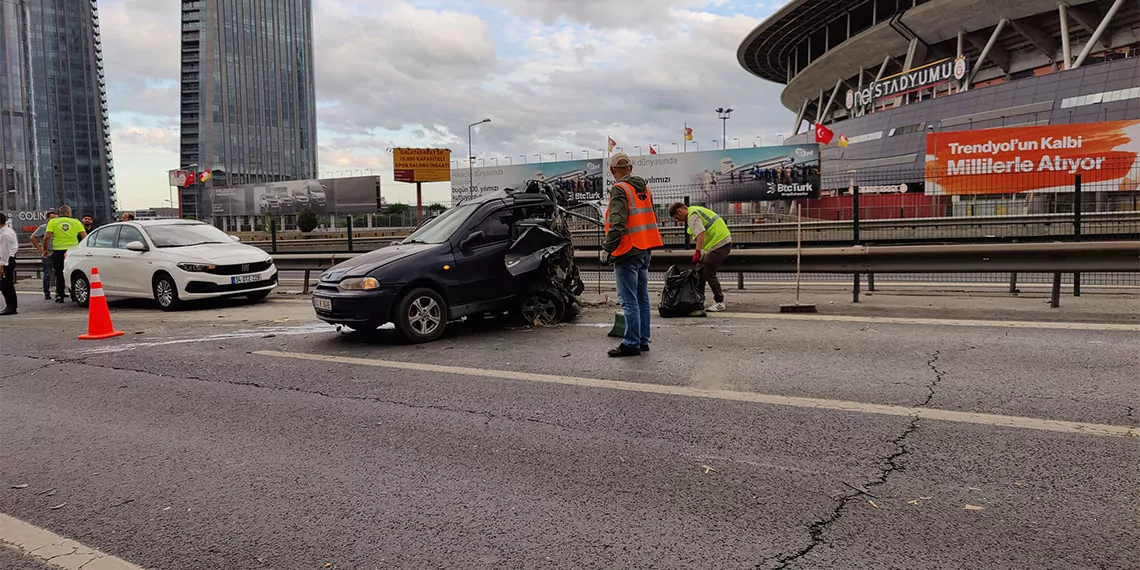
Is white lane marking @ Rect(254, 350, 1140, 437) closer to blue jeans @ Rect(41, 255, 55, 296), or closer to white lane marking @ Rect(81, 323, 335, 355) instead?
white lane marking @ Rect(81, 323, 335, 355)

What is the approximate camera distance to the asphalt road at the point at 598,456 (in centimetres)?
298

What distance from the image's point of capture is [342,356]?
718 cm

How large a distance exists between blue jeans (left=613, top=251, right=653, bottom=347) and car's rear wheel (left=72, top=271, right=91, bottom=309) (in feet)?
37.6

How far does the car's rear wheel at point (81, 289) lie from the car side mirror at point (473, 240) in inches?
367

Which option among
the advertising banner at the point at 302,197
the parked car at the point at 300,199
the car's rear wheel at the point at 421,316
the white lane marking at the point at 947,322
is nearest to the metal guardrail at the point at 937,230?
the white lane marking at the point at 947,322

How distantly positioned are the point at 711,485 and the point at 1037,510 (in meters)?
1.41

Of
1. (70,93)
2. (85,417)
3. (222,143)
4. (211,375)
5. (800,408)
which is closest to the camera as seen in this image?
(800,408)

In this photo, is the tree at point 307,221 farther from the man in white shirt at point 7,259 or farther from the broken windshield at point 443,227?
the broken windshield at point 443,227

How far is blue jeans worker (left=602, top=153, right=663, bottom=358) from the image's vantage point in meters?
6.46

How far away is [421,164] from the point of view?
2527 inches

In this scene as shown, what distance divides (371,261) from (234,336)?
2.42 meters

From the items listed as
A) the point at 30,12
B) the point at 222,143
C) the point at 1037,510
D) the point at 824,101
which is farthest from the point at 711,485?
the point at 222,143

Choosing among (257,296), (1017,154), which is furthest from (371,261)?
(1017,154)

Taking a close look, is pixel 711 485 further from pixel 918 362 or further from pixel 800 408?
pixel 918 362
